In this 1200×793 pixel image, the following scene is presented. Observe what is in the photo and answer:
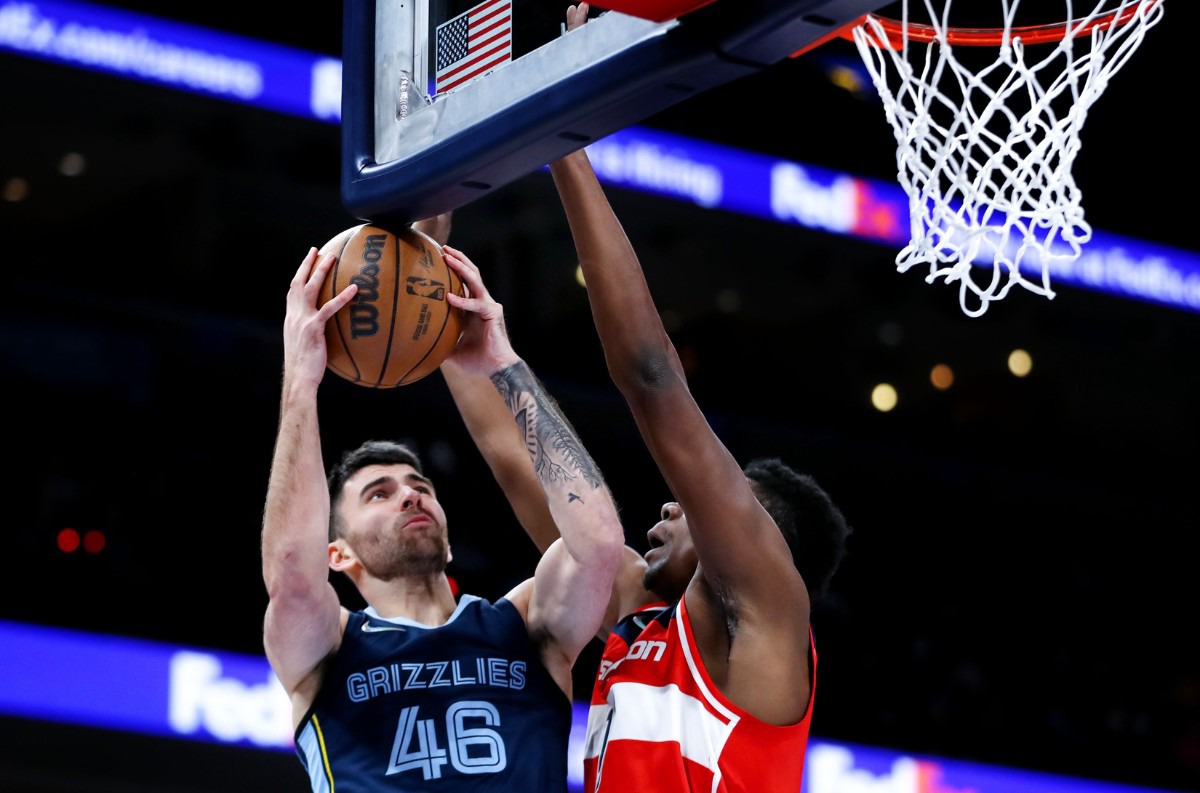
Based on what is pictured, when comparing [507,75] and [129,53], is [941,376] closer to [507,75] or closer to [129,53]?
[129,53]

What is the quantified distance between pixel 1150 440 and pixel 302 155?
4948mm

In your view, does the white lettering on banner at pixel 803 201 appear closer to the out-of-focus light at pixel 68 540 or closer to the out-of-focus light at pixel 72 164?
the out-of-focus light at pixel 72 164

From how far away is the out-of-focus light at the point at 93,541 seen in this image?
21.8 ft

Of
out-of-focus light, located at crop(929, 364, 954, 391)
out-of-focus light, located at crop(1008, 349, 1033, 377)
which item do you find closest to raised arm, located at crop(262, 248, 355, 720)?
out-of-focus light, located at crop(929, 364, 954, 391)

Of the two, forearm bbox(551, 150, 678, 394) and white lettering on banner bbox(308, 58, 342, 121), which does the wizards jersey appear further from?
white lettering on banner bbox(308, 58, 342, 121)

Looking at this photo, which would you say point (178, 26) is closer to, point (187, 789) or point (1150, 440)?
point (187, 789)

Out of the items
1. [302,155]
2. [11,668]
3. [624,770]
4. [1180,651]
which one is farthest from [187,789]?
[1180,651]

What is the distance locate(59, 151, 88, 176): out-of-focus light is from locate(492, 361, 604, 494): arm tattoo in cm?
448

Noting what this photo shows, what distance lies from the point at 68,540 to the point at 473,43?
459 cm

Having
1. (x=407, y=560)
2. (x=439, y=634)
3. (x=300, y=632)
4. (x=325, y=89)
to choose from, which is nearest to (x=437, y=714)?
(x=439, y=634)

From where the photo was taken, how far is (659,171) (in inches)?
291

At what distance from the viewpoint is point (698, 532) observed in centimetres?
303

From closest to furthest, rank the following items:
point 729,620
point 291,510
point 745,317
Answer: point 291,510 < point 729,620 < point 745,317

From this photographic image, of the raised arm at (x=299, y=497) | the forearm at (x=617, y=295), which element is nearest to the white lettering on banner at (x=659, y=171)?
the forearm at (x=617, y=295)
